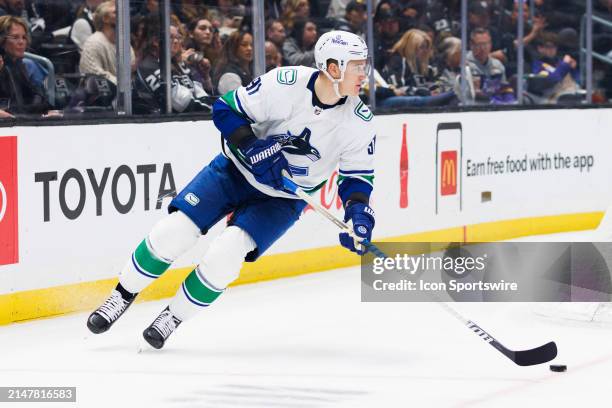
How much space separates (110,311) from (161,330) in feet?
0.66

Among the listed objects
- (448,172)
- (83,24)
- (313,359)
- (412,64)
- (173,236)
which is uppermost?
(83,24)

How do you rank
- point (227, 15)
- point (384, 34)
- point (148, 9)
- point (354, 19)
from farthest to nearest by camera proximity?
point (384, 34) < point (354, 19) < point (227, 15) < point (148, 9)

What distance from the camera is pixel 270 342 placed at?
17.2 ft

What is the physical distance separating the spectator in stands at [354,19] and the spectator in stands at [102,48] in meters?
1.86

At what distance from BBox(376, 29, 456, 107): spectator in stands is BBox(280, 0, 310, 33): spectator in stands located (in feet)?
2.42

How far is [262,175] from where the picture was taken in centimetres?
486

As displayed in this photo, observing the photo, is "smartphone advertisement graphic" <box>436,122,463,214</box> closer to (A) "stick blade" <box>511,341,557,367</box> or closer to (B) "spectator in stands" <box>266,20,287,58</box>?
(B) "spectator in stands" <box>266,20,287,58</box>

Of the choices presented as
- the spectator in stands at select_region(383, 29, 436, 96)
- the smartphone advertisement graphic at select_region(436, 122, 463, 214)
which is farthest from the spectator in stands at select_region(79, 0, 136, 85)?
the smartphone advertisement graphic at select_region(436, 122, 463, 214)

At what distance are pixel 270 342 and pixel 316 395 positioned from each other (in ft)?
3.53

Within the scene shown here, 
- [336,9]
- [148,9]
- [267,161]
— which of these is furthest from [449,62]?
[267,161]

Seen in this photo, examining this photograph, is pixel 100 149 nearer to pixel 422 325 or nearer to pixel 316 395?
pixel 422 325

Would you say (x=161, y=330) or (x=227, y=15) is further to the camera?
(x=227, y=15)

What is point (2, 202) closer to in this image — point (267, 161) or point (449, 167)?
point (267, 161)

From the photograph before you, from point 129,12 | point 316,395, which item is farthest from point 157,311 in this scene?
point 316,395
